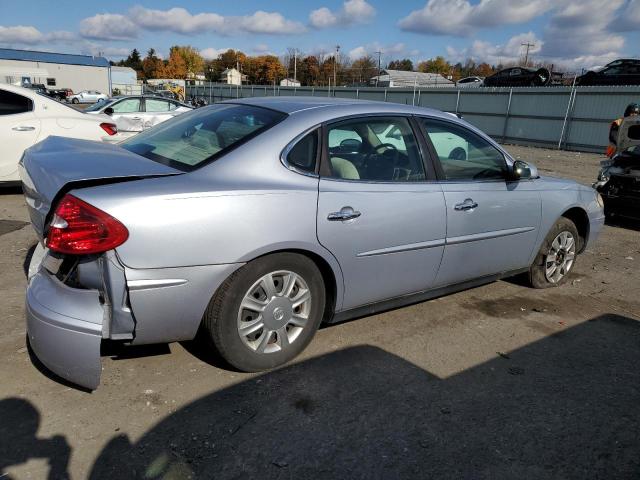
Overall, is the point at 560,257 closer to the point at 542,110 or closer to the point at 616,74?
the point at 542,110

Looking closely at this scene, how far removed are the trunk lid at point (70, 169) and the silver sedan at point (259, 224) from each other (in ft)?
0.04

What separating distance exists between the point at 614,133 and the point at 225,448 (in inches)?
371

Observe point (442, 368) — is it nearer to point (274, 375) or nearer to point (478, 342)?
point (478, 342)

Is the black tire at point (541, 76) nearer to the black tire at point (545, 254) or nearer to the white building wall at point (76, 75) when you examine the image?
the black tire at point (545, 254)

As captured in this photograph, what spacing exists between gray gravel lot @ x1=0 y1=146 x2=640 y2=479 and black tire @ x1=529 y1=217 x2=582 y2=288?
0.74 metres

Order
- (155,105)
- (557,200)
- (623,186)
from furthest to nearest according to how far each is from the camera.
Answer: (155,105) < (623,186) < (557,200)

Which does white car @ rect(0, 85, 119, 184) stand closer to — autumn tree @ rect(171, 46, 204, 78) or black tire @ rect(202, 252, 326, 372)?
black tire @ rect(202, 252, 326, 372)

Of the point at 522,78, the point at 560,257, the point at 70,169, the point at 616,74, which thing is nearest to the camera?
the point at 70,169

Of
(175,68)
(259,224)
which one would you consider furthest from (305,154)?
(175,68)

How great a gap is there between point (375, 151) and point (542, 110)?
20.6m

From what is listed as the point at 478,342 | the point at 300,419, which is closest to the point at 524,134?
the point at 478,342

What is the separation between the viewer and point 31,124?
6969 mm

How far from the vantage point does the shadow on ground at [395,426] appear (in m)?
2.27

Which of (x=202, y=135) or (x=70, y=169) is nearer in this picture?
(x=70, y=169)
